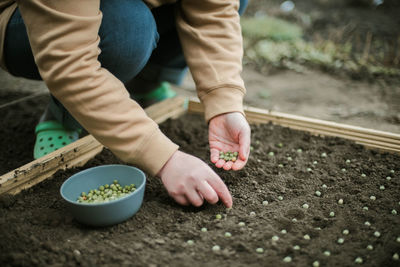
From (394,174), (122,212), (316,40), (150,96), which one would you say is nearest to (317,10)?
(316,40)

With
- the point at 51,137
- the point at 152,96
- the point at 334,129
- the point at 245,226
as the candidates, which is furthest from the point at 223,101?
the point at 152,96

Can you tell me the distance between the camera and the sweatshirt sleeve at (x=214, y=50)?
1744mm

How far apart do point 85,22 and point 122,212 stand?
0.70 m

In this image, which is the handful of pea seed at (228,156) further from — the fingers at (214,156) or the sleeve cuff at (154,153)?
the sleeve cuff at (154,153)

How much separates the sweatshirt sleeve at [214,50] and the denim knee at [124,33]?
8.6 inches

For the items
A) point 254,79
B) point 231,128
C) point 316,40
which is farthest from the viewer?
point 316,40

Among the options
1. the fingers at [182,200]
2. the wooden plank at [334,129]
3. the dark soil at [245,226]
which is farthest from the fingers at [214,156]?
the wooden plank at [334,129]

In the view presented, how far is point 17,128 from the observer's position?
7.47 feet

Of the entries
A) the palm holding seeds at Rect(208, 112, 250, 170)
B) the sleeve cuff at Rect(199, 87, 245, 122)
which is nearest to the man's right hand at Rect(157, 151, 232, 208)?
the palm holding seeds at Rect(208, 112, 250, 170)

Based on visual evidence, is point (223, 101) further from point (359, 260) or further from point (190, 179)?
point (359, 260)

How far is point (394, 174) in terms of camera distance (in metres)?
1.82

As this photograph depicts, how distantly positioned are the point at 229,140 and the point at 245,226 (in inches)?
18.1

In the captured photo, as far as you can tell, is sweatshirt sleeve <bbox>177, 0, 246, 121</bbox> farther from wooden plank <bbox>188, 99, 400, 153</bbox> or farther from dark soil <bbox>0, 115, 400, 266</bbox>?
wooden plank <bbox>188, 99, 400, 153</bbox>

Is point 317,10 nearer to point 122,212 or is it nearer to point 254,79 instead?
point 254,79
